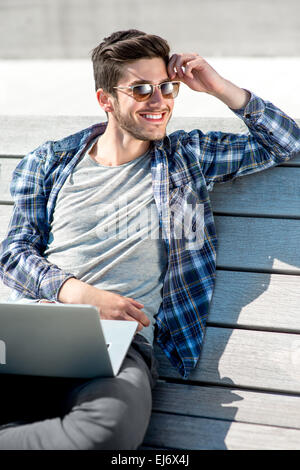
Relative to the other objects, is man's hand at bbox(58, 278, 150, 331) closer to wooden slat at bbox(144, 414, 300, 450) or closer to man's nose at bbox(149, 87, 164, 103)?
wooden slat at bbox(144, 414, 300, 450)

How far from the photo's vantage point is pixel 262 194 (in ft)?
7.33

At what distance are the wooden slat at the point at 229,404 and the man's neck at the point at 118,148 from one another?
840 millimetres

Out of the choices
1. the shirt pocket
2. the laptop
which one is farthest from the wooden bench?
the laptop

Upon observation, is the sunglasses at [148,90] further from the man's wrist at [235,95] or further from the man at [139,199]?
the man's wrist at [235,95]

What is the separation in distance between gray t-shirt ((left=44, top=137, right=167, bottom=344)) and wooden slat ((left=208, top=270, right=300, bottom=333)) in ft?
0.73

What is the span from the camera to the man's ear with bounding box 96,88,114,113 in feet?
7.33

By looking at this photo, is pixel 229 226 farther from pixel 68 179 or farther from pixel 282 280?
pixel 68 179

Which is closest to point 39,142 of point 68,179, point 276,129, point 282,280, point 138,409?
point 68,179

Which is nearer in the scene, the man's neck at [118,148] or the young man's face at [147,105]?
the young man's face at [147,105]

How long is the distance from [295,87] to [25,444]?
3.14 metres

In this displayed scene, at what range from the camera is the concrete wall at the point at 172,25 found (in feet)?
19.9

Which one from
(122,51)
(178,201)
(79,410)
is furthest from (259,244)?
(79,410)

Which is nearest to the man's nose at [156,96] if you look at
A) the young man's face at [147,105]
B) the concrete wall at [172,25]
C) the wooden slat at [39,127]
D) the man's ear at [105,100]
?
the young man's face at [147,105]

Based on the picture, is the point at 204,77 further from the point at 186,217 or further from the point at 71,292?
the point at 71,292
